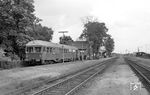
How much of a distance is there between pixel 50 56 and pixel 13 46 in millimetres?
7648

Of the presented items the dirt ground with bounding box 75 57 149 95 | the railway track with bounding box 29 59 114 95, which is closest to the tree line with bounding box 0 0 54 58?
the railway track with bounding box 29 59 114 95

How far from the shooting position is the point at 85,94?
12062 millimetres

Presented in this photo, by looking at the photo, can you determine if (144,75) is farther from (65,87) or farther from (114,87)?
(65,87)

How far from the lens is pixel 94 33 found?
85.8 metres

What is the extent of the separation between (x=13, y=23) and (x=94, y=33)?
192 feet

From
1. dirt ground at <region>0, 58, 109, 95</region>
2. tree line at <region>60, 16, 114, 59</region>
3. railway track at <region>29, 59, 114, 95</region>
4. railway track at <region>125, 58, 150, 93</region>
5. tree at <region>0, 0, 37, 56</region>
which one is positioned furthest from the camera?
tree line at <region>60, 16, 114, 59</region>

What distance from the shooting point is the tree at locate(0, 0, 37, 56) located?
28703 mm

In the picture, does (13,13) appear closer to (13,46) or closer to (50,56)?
(13,46)

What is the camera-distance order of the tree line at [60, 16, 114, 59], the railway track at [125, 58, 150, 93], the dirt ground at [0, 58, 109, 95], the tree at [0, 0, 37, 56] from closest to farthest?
the dirt ground at [0, 58, 109, 95], the railway track at [125, 58, 150, 93], the tree at [0, 0, 37, 56], the tree line at [60, 16, 114, 59]

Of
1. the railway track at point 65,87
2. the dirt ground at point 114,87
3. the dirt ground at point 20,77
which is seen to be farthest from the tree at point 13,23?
the dirt ground at point 114,87

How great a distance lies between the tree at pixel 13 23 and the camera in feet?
94.2

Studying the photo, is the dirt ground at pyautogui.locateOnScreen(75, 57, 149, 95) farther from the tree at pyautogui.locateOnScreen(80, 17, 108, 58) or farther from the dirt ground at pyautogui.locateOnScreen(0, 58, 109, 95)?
the tree at pyautogui.locateOnScreen(80, 17, 108, 58)

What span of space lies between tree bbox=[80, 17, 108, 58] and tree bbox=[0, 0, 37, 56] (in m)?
52.9

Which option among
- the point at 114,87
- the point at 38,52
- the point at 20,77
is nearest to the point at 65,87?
the point at 114,87
